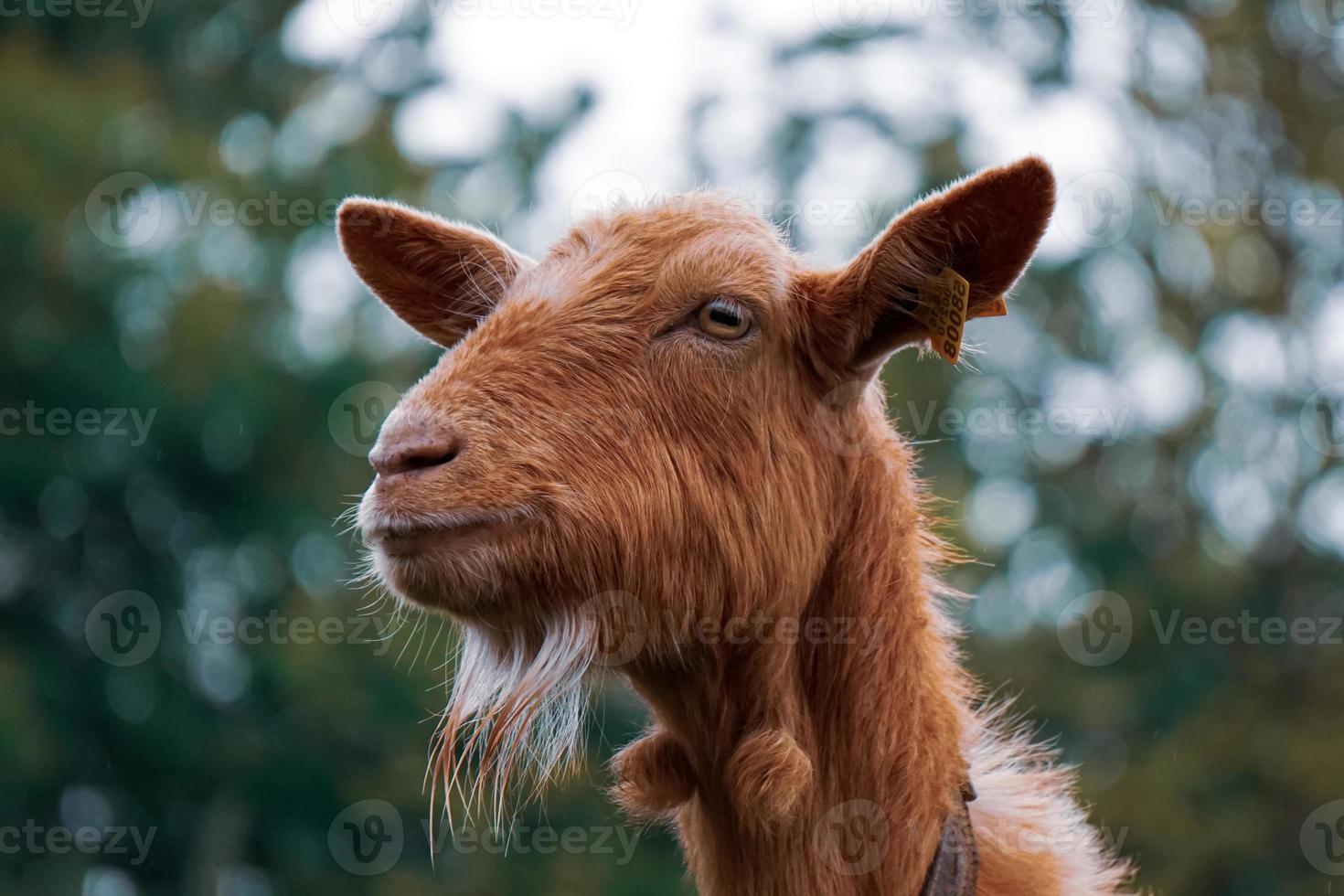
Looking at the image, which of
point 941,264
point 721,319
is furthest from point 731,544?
point 941,264

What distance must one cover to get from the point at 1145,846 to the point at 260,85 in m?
15.6

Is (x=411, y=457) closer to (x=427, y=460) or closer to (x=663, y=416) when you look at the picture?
(x=427, y=460)

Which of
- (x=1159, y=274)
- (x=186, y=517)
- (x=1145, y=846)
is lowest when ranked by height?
(x=1145, y=846)

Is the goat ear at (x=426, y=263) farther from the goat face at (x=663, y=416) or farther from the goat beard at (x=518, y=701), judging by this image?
the goat beard at (x=518, y=701)

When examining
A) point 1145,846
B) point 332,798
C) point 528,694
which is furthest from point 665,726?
point 332,798

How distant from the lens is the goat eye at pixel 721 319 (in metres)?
3.57

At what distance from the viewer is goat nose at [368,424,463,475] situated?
3.08 metres

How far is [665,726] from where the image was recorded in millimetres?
3684

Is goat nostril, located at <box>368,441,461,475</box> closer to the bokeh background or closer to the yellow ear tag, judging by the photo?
the yellow ear tag

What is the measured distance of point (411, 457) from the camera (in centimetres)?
309

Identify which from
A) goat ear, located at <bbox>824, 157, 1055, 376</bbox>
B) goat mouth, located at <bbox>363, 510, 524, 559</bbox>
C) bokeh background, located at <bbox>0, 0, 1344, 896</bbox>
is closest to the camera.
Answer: goat mouth, located at <bbox>363, 510, 524, 559</bbox>

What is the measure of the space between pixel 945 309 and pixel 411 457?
1.42 metres

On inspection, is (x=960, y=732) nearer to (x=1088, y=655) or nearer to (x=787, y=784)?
(x=787, y=784)

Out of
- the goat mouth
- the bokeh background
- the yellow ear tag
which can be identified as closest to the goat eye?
the yellow ear tag
